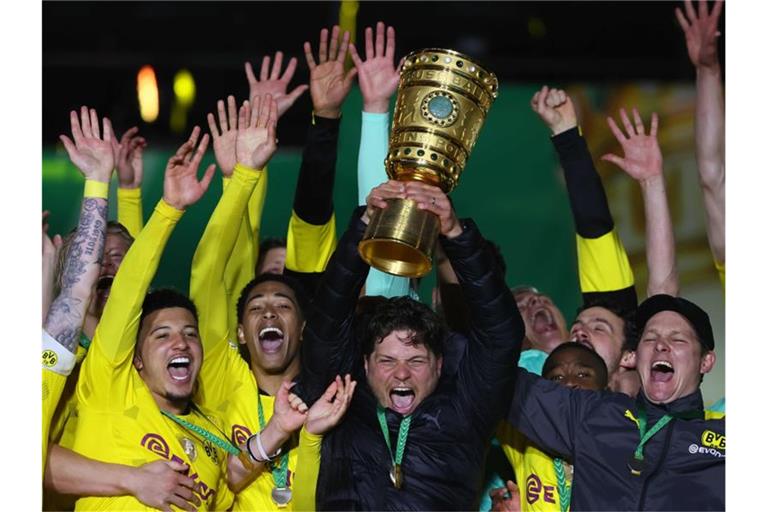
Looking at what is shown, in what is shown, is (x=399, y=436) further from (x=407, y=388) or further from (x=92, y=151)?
(x=92, y=151)

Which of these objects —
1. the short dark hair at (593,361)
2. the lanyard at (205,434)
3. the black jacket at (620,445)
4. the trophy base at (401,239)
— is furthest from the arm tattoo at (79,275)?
the short dark hair at (593,361)

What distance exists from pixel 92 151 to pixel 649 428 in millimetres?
1615

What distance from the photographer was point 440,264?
4742 mm

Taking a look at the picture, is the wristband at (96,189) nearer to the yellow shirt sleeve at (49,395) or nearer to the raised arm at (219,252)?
the raised arm at (219,252)

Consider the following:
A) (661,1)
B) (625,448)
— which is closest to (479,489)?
(625,448)

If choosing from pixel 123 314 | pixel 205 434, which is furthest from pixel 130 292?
pixel 205 434

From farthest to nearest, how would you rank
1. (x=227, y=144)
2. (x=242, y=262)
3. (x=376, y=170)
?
(x=242, y=262)
(x=227, y=144)
(x=376, y=170)

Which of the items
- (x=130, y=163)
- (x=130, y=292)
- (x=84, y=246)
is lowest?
(x=130, y=292)

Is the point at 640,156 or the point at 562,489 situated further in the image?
the point at 640,156

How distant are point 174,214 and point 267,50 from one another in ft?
9.78

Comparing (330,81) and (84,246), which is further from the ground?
(330,81)

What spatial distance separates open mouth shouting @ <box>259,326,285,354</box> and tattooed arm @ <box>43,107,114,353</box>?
1.85 ft

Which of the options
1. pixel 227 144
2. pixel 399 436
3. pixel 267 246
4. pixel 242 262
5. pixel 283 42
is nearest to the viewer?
pixel 399 436

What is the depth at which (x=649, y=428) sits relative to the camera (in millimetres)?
4016
